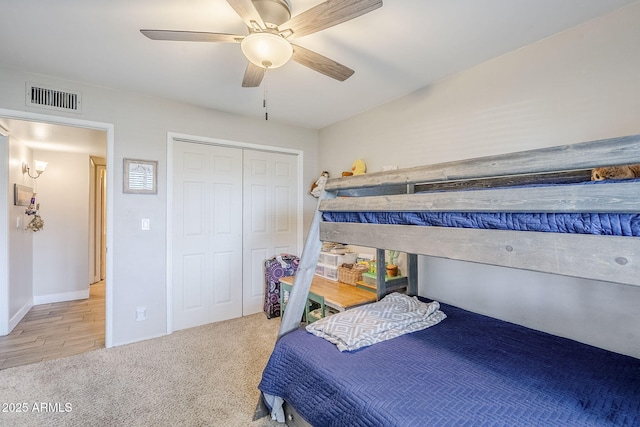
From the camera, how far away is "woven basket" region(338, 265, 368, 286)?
2697 millimetres

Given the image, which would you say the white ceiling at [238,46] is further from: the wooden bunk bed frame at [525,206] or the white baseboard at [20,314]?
the white baseboard at [20,314]

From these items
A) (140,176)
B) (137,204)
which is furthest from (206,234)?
(140,176)

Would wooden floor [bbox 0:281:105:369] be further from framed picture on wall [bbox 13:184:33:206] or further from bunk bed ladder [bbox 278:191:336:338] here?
bunk bed ladder [bbox 278:191:336:338]

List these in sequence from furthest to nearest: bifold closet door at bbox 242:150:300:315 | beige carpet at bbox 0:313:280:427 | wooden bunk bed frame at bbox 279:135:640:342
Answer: bifold closet door at bbox 242:150:300:315
beige carpet at bbox 0:313:280:427
wooden bunk bed frame at bbox 279:135:640:342

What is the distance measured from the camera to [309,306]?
288 centimetres

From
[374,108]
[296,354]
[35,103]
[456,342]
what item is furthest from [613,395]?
[35,103]

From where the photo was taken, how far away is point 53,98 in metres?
2.42

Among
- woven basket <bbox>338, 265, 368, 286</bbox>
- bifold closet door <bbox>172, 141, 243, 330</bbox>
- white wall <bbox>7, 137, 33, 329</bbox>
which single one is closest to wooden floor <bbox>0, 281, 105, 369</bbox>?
white wall <bbox>7, 137, 33, 329</bbox>

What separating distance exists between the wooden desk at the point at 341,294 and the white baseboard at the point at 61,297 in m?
3.29

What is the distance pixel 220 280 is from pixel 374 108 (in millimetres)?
2529

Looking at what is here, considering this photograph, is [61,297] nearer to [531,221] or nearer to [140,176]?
[140,176]

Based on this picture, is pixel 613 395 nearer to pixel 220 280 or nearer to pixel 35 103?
pixel 220 280

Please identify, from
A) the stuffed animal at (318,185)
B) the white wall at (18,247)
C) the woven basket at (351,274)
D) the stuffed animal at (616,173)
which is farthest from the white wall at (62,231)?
the stuffed animal at (616,173)

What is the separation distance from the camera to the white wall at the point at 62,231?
389 cm
